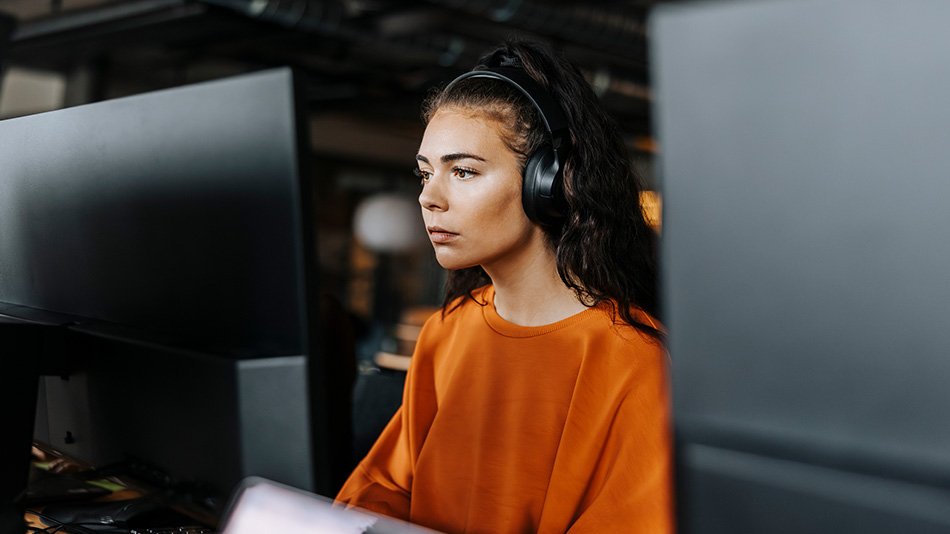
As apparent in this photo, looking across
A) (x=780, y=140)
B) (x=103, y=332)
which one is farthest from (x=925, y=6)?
(x=103, y=332)

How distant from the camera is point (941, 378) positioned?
0.41 m

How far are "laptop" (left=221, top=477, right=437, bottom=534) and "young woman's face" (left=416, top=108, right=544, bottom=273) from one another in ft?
1.44

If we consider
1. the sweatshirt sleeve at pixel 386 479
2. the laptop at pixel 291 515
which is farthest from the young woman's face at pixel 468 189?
the laptop at pixel 291 515

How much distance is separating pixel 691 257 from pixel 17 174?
0.74 metres

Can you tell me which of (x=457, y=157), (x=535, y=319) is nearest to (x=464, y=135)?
(x=457, y=157)

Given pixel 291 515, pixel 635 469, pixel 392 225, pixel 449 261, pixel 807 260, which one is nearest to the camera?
pixel 807 260

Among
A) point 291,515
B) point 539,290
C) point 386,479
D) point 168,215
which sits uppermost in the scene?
point 168,215

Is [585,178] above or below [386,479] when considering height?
above

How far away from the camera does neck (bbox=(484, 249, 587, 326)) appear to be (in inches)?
44.9

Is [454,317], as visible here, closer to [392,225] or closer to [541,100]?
[541,100]

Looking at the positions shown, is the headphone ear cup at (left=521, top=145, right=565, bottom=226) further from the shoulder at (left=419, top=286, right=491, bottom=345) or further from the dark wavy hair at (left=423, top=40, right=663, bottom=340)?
the shoulder at (left=419, top=286, right=491, bottom=345)

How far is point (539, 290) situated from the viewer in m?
1.15

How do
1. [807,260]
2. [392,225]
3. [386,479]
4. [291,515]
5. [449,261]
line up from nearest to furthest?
[807,260] → [291,515] → [449,261] → [386,479] → [392,225]

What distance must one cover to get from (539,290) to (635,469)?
268 millimetres
